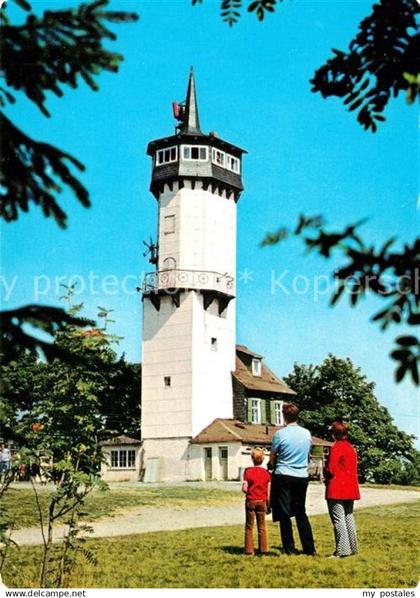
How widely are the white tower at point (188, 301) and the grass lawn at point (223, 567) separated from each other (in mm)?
24296

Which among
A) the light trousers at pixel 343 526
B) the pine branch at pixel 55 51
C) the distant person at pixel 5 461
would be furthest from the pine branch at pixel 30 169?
the light trousers at pixel 343 526

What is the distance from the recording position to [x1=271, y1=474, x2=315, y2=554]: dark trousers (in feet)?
23.7

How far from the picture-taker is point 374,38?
3.87 m

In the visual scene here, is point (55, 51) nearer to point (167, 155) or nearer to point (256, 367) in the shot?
point (167, 155)

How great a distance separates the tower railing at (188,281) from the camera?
33219 millimetres

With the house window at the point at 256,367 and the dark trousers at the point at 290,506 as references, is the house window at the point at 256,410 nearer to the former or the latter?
the house window at the point at 256,367

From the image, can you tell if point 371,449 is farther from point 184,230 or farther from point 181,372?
point 184,230

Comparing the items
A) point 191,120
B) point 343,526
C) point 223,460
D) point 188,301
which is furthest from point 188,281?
point 343,526

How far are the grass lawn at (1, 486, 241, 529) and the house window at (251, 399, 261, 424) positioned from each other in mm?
16498

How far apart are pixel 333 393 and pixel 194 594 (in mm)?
23385

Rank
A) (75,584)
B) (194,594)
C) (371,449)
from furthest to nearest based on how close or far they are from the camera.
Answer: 1. (371,449)
2. (75,584)
3. (194,594)

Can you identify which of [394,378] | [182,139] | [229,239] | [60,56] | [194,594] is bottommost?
[194,594]

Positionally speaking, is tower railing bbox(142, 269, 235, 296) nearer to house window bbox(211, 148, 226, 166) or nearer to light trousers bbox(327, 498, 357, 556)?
house window bbox(211, 148, 226, 166)

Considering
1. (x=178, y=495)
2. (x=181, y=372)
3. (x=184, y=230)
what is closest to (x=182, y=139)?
(x=184, y=230)
